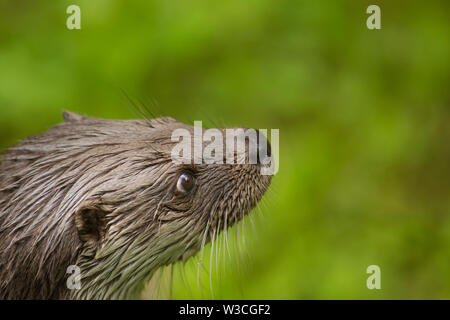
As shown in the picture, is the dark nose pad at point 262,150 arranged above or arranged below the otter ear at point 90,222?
above

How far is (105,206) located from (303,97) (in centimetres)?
223

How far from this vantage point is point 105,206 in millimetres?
2225

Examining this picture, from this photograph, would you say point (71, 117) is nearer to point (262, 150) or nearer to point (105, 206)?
point (105, 206)

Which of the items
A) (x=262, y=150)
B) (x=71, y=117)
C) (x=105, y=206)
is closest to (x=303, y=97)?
(x=262, y=150)

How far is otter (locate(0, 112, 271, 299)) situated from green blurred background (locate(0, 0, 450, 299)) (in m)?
1.42

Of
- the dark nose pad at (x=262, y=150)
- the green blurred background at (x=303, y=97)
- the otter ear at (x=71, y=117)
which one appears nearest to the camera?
the dark nose pad at (x=262, y=150)

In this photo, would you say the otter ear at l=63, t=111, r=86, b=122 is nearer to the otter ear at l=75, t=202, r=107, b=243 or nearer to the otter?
the otter

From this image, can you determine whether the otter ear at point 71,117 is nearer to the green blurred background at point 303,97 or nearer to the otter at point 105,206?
the otter at point 105,206

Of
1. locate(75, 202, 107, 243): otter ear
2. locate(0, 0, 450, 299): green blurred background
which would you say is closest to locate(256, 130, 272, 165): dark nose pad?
locate(75, 202, 107, 243): otter ear

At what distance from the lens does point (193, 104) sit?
13.7 feet

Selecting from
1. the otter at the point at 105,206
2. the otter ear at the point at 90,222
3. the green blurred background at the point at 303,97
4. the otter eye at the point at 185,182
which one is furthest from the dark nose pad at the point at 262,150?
the green blurred background at the point at 303,97

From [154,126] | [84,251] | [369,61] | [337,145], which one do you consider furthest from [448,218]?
[84,251]

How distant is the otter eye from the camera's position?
236cm

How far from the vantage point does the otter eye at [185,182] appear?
7.74 feet
